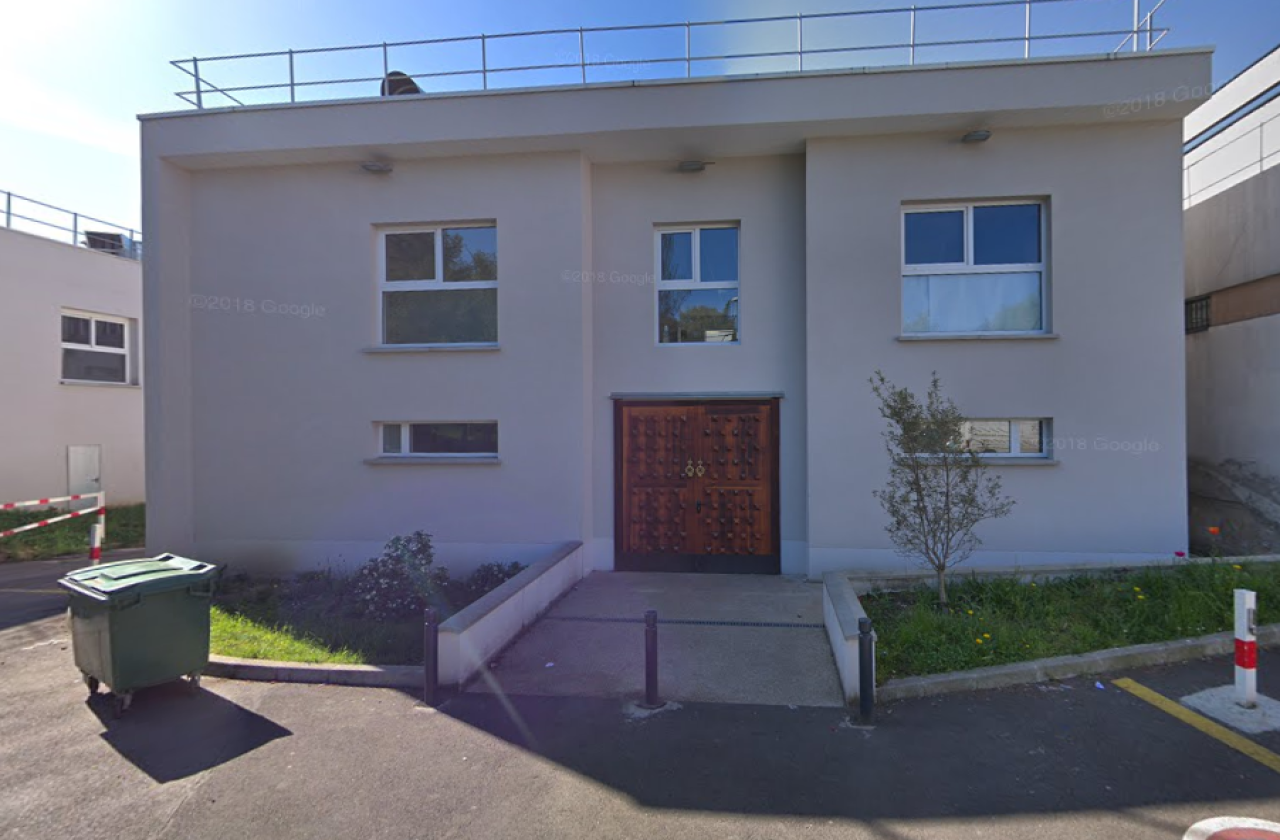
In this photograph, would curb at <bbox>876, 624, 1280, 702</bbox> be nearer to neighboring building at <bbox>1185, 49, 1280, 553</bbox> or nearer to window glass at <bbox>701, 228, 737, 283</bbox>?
neighboring building at <bbox>1185, 49, 1280, 553</bbox>

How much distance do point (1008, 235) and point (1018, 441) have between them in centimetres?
253

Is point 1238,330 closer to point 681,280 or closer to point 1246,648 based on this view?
point 1246,648

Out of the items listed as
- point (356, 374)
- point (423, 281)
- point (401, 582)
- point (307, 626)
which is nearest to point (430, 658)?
point (307, 626)

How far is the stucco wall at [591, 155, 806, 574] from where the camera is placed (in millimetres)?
8266

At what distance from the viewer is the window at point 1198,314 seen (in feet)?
29.9

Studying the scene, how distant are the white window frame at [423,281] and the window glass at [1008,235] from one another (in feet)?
20.2

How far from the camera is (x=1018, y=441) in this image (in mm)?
7793

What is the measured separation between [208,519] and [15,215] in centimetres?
926

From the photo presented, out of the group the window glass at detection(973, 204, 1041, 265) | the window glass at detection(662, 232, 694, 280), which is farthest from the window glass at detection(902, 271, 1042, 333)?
the window glass at detection(662, 232, 694, 280)

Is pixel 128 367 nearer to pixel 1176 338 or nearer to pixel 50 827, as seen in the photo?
pixel 50 827

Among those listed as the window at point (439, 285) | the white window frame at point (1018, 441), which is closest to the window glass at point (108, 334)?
the window at point (439, 285)

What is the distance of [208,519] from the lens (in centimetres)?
891

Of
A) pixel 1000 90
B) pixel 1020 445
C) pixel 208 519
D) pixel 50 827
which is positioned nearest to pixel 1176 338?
pixel 1020 445

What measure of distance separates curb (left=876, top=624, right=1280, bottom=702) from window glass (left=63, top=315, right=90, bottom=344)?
56.4 ft
